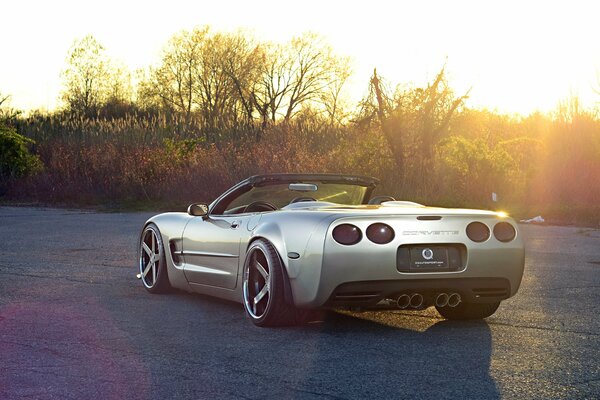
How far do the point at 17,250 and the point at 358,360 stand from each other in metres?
8.40

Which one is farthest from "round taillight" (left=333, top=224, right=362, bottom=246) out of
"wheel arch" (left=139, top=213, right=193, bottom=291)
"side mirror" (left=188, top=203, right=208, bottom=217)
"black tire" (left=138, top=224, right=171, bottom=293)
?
"black tire" (left=138, top=224, right=171, bottom=293)

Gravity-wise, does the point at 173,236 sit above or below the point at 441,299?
above

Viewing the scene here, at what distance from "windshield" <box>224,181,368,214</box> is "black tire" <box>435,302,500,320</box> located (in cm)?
131

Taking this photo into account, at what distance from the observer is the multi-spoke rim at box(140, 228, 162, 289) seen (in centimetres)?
877

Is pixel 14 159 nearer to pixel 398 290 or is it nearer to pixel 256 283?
pixel 256 283

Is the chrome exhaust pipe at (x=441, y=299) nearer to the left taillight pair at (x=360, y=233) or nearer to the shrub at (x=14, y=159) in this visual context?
the left taillight pair at (x=360, y=233)

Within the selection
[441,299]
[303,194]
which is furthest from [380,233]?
[303,194]

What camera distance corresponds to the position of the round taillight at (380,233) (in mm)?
6523

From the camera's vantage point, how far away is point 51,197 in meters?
28.5

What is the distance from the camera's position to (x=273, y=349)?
616cm

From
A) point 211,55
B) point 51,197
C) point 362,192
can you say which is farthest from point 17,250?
point 211,55

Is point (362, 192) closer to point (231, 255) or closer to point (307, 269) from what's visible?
point (231, 255)

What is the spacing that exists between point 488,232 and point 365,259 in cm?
97

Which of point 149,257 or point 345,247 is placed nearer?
point 345,247
